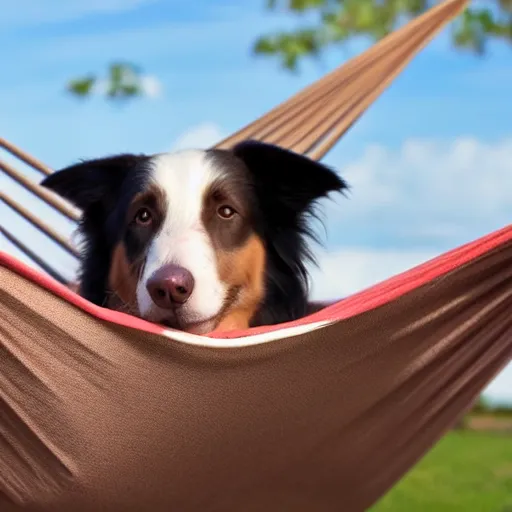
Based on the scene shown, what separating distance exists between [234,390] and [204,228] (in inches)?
22.5

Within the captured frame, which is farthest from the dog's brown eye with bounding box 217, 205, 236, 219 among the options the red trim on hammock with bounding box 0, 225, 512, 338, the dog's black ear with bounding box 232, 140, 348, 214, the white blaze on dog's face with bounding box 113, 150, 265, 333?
the red trim on hammock with bounding box 0, 225, 512, 338

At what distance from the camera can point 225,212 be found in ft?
7.09

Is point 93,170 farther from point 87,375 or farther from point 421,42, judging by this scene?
point 421,42

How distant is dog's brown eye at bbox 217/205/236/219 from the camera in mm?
2152

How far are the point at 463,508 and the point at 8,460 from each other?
3.22 metres

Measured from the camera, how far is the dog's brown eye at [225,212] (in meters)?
2.15

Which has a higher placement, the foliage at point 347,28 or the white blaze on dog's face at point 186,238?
the foliage at point 347,28

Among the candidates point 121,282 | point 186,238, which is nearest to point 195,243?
point 186,238

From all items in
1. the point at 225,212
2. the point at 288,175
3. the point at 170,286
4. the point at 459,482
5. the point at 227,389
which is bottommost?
the point at 227,389

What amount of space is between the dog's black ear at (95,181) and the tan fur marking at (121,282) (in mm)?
155

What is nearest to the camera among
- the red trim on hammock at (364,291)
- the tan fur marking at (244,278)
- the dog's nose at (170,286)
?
the red trim on hammock at (364,291)

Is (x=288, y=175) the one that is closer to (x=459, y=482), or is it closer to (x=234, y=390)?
(x=234, y=390)

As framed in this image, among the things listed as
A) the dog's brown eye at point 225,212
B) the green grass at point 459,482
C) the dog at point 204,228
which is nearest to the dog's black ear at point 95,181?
the dog at point 204,228

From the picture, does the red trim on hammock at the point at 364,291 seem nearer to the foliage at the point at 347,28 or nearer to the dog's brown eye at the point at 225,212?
the dog's brown eye at the point at 225,212
